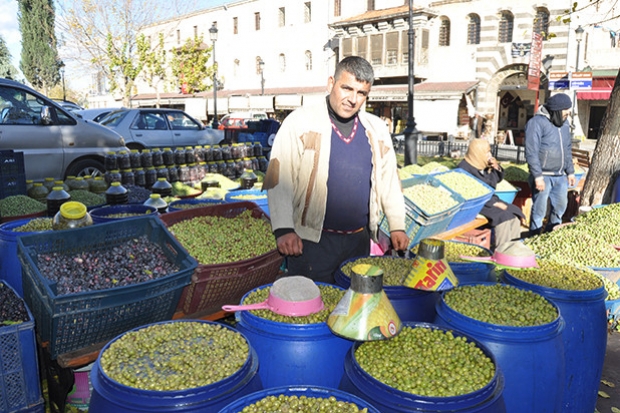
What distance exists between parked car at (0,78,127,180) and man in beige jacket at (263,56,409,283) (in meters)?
6.86

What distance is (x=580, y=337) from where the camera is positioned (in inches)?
123

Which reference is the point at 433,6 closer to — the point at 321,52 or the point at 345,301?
the point at 321,52

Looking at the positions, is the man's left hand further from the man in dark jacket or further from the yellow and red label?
the man in dark jacket

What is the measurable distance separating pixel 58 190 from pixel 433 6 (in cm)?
3175

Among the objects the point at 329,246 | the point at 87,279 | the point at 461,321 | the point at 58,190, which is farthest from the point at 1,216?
the point at 461,321

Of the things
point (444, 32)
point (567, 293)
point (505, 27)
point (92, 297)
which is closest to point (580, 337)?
point (567, 293)

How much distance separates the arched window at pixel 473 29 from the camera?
31.0 meters

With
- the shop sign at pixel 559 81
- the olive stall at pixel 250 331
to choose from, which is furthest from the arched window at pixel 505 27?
the olive stall at pixel 250 331

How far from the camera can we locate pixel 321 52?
39.3 metres

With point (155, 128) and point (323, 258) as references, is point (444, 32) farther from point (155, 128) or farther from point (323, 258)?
point (323, 258)

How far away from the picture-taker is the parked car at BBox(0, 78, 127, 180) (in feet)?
28.0

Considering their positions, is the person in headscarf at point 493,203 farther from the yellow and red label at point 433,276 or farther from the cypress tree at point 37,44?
the cypress tree at point 37,44

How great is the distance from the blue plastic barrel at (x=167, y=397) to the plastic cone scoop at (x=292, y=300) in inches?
19.7

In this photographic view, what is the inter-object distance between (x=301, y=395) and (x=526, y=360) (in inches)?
48.4
